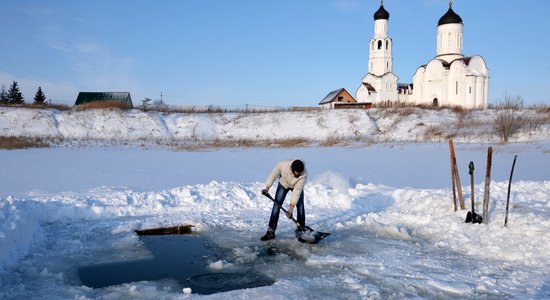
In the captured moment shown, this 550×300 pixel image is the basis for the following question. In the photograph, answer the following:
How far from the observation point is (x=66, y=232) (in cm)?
689

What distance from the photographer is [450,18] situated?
45.4 m

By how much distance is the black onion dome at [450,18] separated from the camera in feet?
149

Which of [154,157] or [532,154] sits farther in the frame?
[154,157]

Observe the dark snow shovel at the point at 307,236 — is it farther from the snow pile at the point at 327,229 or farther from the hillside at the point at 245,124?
the hillside at the point at 245,124

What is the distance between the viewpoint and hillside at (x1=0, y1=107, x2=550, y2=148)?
105ft

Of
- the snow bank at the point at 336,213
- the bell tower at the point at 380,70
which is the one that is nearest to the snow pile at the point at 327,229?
the snow bank at the point at 336,213

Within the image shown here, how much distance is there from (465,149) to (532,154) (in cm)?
294

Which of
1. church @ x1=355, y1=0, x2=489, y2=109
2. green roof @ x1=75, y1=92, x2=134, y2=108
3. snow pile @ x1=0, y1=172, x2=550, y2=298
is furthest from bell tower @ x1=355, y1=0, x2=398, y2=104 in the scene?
snow pile @ x1=0, y1=172, x2=550, y2=298

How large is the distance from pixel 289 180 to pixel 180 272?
2095 mm

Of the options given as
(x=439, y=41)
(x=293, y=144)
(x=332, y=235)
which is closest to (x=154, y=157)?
(x=293, y=144)

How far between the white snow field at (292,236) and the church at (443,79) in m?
32.6

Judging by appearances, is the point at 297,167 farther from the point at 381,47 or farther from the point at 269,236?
the point at 381,47

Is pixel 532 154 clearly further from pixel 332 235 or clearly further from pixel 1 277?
pixel 1 277

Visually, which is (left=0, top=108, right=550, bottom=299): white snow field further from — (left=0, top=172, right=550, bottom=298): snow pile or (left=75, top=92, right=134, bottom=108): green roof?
(left=75, top=92, right=134, bottom=108): green roof
